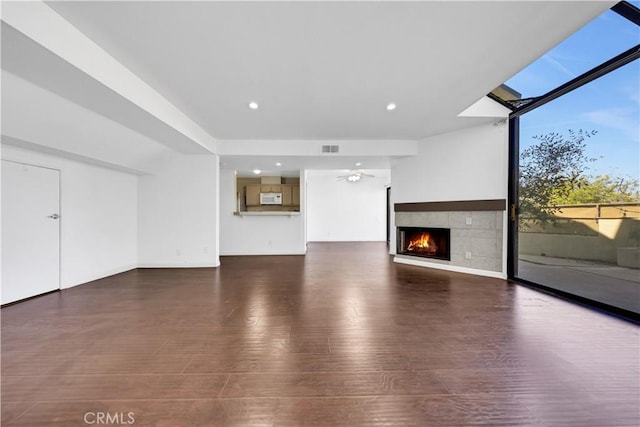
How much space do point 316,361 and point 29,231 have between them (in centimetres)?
418

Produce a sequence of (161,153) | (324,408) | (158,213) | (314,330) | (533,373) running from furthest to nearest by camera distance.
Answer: (158,213), (161,153), (314,330), (533,373), (324,408)

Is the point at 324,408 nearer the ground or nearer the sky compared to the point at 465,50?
nearer the ground

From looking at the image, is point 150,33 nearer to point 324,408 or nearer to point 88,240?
point 324,408

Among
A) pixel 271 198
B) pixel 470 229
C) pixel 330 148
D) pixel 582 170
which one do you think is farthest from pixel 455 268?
pixel 271 198

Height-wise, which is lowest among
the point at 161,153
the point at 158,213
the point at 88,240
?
the point at 88,240

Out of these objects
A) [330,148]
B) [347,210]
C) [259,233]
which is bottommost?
[259,233]

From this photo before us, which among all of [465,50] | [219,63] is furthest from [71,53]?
[465,50]

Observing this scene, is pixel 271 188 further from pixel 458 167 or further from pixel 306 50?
pixel 306 50

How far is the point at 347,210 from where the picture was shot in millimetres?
10312

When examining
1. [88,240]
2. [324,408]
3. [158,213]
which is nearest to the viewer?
[324,408]

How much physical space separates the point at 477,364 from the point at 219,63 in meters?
3.63

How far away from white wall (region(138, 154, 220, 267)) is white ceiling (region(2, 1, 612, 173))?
5.50 ft

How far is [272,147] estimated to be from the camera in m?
5.18

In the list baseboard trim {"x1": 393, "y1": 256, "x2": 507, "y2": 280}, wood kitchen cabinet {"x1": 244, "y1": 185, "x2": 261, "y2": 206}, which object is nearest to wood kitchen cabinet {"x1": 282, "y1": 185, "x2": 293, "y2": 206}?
wood kitchen cabinet {"x1": 244, "y1": 185, "x2": 261, "y2": 206}
